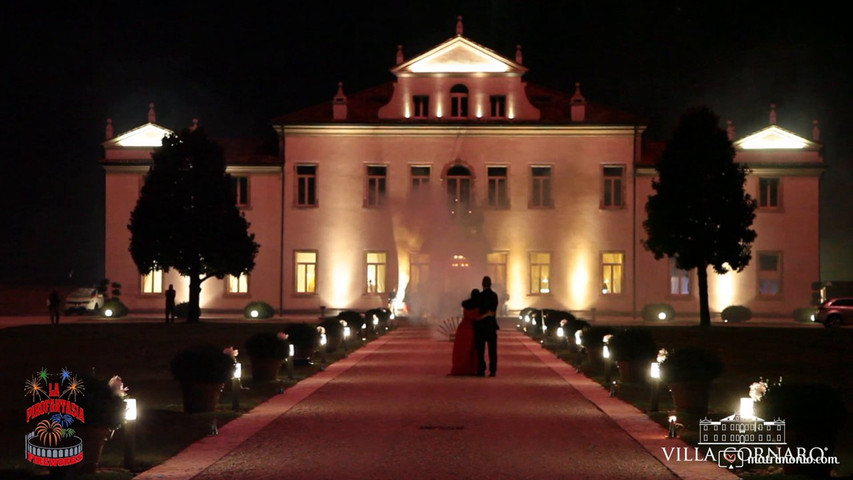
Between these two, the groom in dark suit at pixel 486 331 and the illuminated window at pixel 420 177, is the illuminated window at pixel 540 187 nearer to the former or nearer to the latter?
the illuminated window at pixel 420 177

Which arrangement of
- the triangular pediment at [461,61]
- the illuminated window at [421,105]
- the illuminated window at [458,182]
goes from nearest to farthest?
1. the triangular pediment at [461,61]
2. the illuminated window at [458,182]
3. the illuminated window at [421,105]

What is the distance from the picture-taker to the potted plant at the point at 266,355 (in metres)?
23.3

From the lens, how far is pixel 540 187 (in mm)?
64188

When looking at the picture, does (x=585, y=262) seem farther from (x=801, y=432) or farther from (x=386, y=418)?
(x=801, y=432)

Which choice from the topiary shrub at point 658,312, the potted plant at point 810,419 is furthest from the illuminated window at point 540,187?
the potted plant at point 810,419

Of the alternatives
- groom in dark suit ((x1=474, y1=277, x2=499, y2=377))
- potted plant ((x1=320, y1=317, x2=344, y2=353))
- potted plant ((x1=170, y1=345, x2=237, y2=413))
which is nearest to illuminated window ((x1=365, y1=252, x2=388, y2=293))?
potted plant ((x1=320, y1=317, x2=344, y2=353))

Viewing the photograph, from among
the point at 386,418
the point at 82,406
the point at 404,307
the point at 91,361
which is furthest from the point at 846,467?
the point at 404,307

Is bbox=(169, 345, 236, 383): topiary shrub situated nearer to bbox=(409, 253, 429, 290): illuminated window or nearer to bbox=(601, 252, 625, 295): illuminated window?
bbox=(409, 253, 429, 290): illuminated window

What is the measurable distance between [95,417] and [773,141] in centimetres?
5666

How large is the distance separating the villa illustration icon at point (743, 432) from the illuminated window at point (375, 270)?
49.7 metres

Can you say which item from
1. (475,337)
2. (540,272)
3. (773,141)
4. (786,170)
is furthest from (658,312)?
(475,337)

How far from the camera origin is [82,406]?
38.9ft

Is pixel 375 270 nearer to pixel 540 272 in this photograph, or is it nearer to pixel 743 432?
pixel 540 272

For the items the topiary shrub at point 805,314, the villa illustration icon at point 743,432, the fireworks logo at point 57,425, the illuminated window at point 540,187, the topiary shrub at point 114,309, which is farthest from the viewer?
the illuminated window at point 540,187
